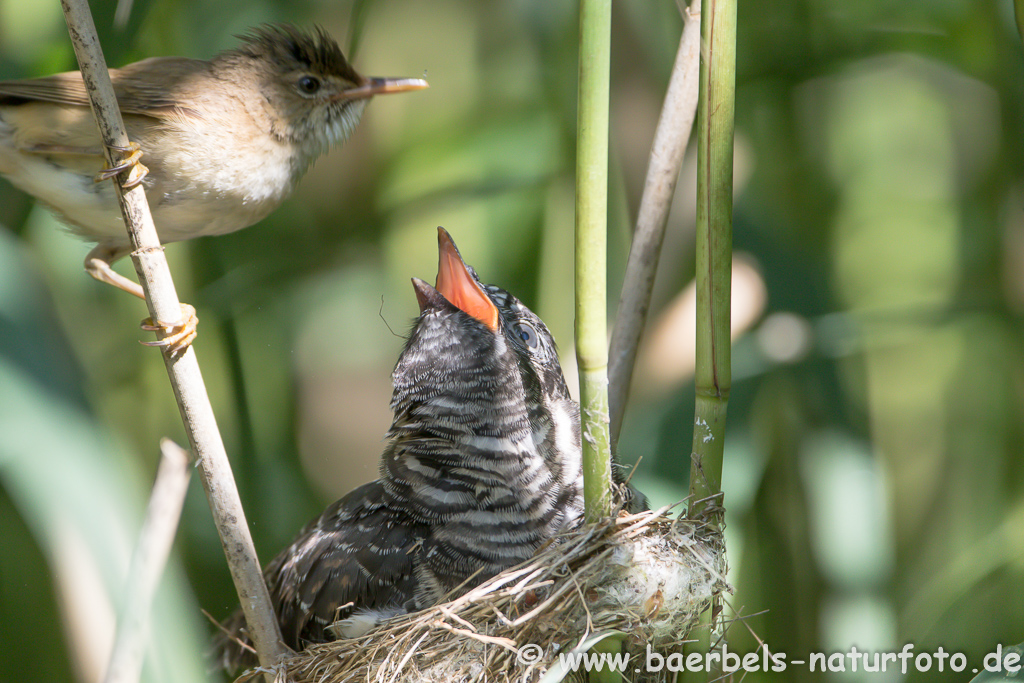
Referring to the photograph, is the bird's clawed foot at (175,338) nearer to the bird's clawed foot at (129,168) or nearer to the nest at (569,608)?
the bird's clawed foot at (129,168)

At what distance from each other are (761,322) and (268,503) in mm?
1482

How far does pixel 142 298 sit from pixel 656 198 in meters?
0.99

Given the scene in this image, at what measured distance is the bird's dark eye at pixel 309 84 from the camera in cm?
149

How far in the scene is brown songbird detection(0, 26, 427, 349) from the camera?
1275 mm

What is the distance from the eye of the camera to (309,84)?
1.50 metres

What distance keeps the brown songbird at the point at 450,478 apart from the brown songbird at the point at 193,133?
382 mm

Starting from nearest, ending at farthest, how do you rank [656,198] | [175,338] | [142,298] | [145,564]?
1. [145,564]
2. [175,338]
3. [656,198]
4. [142,298]

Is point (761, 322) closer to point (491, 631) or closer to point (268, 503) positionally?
point (491, 631)

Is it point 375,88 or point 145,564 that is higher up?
point 375,88

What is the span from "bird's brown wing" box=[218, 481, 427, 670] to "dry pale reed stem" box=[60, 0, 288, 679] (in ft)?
0.94

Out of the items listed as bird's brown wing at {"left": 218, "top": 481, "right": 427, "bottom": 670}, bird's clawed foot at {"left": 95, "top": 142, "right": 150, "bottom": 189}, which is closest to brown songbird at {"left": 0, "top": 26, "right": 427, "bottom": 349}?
bird's clawed foot at {"left": 95, "top": 142, "right": 150, "bottom": 189}

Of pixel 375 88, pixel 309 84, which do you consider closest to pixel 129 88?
pixel 309 84

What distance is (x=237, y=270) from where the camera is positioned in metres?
2.16

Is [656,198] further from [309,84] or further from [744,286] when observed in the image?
[309,84]
